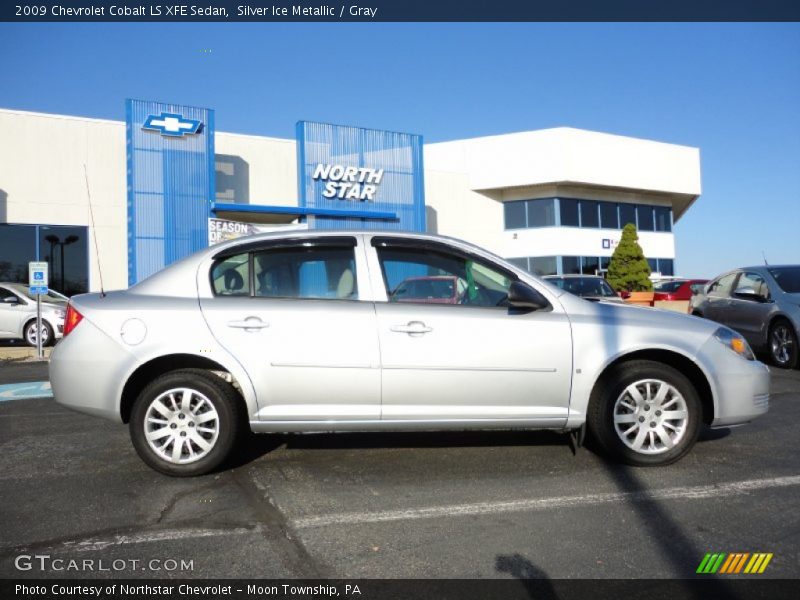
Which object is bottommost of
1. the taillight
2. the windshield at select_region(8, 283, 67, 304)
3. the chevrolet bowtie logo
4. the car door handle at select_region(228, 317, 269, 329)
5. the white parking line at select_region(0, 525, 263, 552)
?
the white parking line at select_region(0, 525, 263, 552)

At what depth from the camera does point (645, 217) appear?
34812mm

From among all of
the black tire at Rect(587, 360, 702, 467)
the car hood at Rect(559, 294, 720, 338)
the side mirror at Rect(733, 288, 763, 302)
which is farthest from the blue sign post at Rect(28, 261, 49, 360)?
the side mirror at Rect(733, 288, 763, 302)

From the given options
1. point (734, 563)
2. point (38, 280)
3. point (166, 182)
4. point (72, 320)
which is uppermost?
point (166, 182)

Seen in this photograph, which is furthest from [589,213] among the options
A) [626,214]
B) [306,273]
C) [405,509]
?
[405,509]

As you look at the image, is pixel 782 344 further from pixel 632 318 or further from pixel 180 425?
pixel 180 425

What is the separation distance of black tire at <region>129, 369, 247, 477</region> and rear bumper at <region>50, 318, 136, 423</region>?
187 mm

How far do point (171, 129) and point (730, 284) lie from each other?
1685cm

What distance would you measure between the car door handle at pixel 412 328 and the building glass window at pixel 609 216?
3060cm

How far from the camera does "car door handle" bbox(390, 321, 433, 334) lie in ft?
13.8

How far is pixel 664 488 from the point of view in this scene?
3967 mm

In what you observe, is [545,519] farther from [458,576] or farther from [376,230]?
[376,230]

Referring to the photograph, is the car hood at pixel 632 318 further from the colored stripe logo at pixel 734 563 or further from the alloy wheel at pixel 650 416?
the colored stripe logo at pixel 734 563

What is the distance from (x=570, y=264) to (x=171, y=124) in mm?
19623

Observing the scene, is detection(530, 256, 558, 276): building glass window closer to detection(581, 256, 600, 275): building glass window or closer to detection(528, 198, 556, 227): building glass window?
detection(528, 198, 556, 227): building glass window
